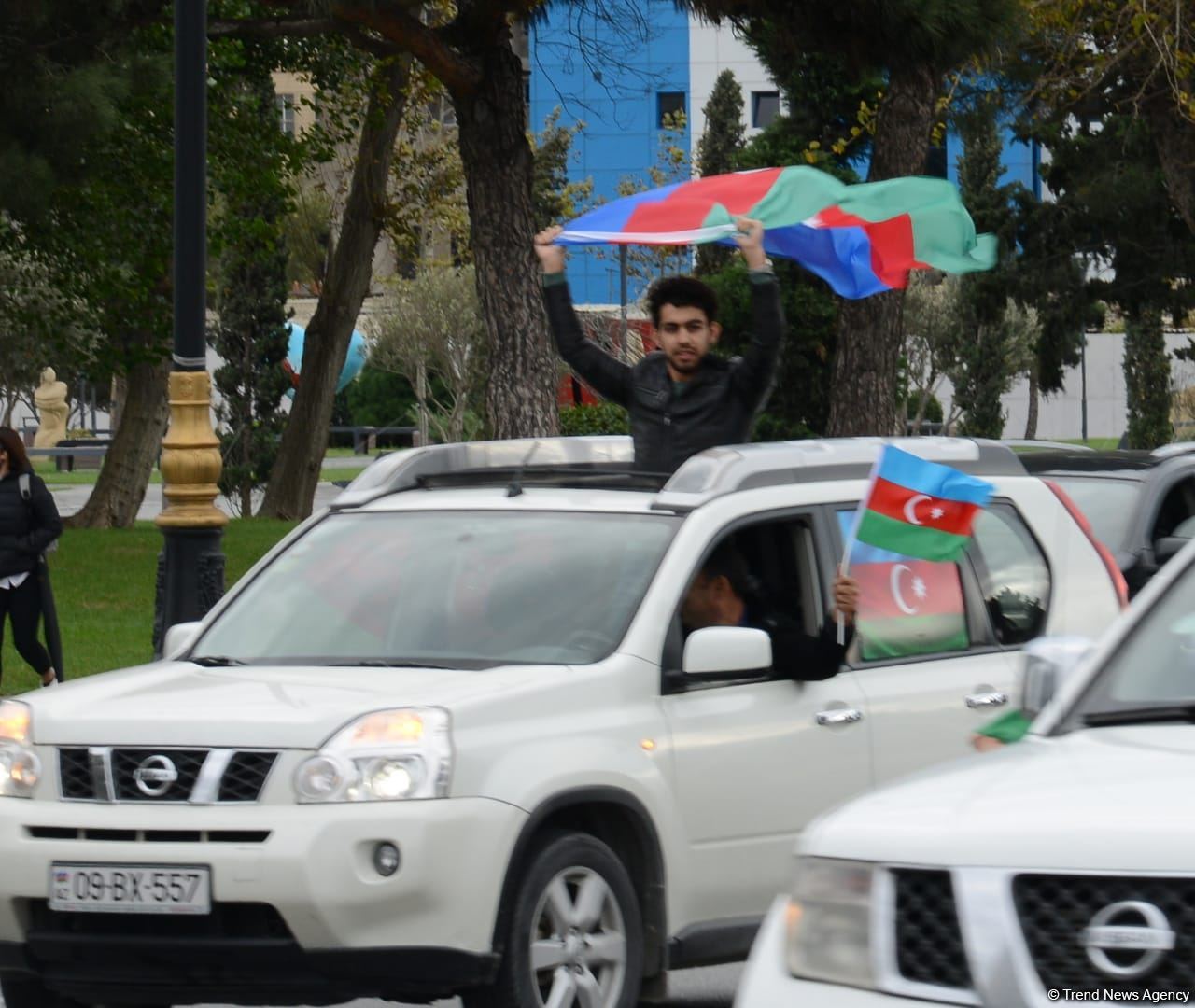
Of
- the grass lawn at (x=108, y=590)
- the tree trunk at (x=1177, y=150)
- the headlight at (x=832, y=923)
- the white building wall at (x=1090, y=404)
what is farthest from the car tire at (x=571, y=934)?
the white building wall at (x=1090, y=404)

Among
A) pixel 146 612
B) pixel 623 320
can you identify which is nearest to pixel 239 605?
pixel 146 612

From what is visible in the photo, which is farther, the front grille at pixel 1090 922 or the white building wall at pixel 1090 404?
the white building wall at pixel 1090 404

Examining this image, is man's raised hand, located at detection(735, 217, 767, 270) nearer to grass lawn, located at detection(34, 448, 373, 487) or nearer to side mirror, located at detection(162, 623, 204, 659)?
side mirror, located at detection(162, 623, 204, 659)

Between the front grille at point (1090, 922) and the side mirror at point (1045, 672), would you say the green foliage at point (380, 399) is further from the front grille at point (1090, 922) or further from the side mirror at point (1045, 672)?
the front grille at point (1090, 922)

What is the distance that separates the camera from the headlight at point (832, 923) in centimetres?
388

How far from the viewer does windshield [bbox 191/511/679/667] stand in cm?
681

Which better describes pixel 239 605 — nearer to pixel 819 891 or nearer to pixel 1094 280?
pixel 819 891

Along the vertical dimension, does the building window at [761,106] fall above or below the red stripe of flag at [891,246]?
above

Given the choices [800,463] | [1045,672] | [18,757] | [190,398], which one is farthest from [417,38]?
[1045,672]

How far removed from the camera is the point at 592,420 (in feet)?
127

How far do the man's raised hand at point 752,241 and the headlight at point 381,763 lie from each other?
10.5ft

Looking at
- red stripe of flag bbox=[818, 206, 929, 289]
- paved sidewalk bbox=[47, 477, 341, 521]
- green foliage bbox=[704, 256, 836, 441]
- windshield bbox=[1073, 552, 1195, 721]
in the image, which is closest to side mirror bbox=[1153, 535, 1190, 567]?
red stripe of flag bbox=[818, 206, 929, 289]

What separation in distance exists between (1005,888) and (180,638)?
4212 mm

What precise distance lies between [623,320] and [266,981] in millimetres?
45095
